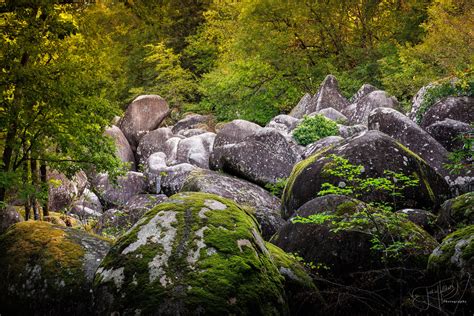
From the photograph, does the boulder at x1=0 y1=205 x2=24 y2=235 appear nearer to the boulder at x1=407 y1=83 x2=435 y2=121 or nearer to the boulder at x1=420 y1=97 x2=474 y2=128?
the boulder at x1=420 y1=97 x2=474 y2=128

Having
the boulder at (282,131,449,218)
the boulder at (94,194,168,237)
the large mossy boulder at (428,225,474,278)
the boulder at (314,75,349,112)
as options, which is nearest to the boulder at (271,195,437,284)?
the large mossy boulder at (428,225,474,278)

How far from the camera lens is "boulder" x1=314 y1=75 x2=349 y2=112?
2314 cm

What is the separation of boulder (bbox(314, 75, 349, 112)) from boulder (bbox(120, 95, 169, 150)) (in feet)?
31.0

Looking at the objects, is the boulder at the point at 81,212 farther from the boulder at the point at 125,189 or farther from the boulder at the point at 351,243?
the boulder at the point at 351,243

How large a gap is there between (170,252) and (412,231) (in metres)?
3.44

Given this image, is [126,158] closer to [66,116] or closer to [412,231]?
[66,116]

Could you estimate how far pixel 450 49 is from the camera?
64.4 feet

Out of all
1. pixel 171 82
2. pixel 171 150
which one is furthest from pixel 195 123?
pixel 171 150

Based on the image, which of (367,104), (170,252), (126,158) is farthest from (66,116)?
(126,158)

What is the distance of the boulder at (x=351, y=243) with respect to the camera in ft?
21.1

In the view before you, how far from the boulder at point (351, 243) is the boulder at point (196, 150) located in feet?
40.8

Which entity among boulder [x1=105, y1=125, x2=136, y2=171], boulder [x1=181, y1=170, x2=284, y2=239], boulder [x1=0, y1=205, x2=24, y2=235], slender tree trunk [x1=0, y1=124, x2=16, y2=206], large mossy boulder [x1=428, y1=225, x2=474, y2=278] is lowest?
boulder [x1=105, y1=125, x2=136, y2=171]

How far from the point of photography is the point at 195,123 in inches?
1247

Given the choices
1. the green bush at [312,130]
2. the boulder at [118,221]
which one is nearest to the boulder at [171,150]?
the green bush at [312,130]
